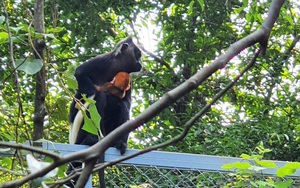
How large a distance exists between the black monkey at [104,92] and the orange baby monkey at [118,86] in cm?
3

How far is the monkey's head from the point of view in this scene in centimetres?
520

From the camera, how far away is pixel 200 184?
2.34 metres

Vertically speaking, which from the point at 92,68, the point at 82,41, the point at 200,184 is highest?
the point at 82,41

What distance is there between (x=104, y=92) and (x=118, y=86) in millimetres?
134

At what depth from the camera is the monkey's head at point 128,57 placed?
5.20 meters

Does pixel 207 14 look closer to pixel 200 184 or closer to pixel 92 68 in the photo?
pixel 92 68

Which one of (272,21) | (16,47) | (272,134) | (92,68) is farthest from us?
(272,134)

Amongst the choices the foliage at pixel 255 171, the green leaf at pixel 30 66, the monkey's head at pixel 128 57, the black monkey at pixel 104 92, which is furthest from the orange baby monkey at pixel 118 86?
the green leaf at pixel 30 66

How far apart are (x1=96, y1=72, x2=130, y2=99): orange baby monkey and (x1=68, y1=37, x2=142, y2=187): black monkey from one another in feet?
0.09

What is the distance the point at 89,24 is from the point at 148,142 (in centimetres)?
131

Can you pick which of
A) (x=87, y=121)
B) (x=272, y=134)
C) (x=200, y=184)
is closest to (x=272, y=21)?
(x=87, y=121)

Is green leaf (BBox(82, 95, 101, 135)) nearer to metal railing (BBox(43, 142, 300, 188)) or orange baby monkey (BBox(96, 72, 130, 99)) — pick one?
metal railing (BBox(43, 142, 300, 188))

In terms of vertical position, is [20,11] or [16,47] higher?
[20,11]

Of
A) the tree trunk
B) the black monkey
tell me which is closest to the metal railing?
the tree trunk
